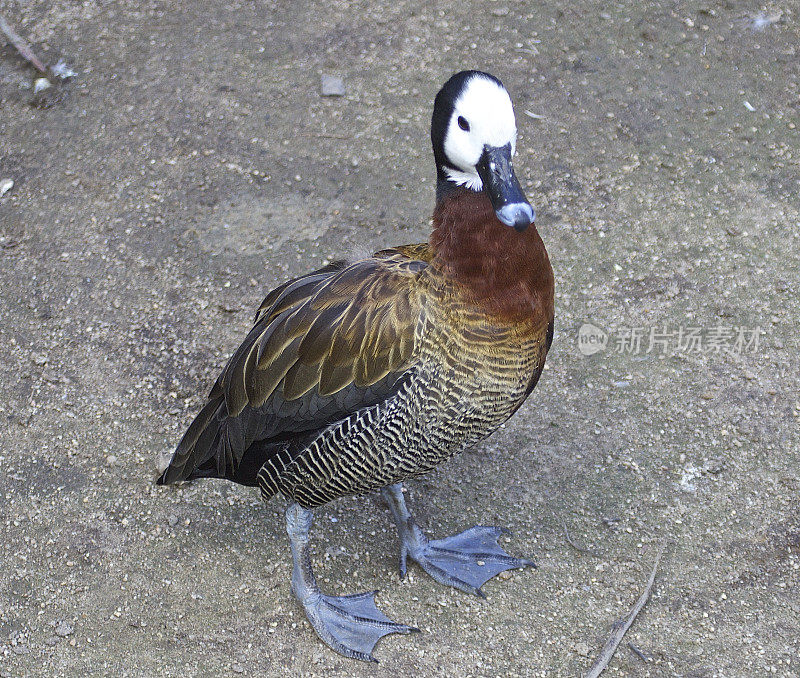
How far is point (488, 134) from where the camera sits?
2689 millimetres

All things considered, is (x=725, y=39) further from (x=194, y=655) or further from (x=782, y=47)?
(x=194, y=655)

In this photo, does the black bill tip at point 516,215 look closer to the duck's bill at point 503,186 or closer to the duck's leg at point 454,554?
the duck's bill at point 503,186

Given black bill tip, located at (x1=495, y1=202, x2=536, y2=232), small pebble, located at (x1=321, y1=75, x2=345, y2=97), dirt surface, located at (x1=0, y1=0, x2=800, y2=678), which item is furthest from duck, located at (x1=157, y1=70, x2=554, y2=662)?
small pebble, located at (x1=321, y1=75, x2=345, y2=97)

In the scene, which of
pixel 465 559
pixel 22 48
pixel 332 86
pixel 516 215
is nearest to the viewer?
pixel 516 215

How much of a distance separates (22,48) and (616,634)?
16.2 ft

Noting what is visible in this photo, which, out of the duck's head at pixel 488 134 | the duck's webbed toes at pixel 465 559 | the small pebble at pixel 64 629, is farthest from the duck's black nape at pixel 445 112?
the small pebble at pixel 64 629

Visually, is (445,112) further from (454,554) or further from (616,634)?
(616,634)

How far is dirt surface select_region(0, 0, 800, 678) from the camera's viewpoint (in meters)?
3.46

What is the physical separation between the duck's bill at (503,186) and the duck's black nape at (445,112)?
166 mm

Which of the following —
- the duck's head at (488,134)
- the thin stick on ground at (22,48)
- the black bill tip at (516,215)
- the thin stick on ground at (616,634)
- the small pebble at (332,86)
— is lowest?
the thin stick on ground at (616,634)

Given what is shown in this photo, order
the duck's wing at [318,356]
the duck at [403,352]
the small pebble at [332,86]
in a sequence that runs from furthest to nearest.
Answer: the small pebble at [332,86] → the duck's wing at [318,356] → the duck at [403,352]

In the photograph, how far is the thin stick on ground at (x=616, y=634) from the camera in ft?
10.7

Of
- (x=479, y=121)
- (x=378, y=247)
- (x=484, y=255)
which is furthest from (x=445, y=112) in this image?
(x=378, y=247)

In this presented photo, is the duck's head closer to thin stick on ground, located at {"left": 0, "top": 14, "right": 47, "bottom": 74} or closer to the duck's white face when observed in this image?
the duck's white face
